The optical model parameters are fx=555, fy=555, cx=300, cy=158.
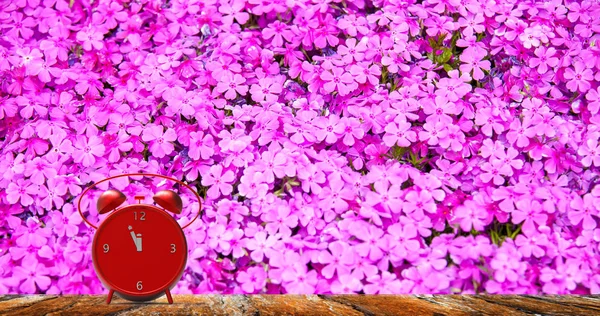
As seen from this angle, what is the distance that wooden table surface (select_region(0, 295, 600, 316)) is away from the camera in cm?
117

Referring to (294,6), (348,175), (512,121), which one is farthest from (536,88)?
(294,6)

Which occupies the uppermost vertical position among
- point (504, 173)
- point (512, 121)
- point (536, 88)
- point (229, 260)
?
point (536, 88)

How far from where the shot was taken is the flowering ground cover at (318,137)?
54.1 inches

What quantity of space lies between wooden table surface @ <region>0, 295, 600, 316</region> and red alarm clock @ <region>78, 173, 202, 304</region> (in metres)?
0.05

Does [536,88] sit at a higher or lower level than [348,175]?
higher

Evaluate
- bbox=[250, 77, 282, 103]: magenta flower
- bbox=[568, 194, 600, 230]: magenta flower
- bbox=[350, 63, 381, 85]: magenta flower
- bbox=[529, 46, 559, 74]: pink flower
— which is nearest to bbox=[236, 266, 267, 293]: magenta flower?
bbox=[250, 77, 282, 103]: magenta flower

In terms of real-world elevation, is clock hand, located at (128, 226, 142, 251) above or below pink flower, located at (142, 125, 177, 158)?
below

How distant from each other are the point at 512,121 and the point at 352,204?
47 cm

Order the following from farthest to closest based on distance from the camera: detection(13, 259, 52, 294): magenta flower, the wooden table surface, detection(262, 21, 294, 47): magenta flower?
detection(262, 21, 294, 47): magenta flower, detection(13, 259, 52, 294): magenta flower, the wooden table surface

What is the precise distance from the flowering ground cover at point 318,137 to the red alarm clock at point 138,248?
5.3 inches

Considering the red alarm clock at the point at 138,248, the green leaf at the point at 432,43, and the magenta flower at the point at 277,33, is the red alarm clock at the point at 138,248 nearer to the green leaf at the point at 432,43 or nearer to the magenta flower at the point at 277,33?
the magenta flower at the point at 277,33

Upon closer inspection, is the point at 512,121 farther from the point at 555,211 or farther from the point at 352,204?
the point at 352,204

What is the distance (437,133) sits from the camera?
1.42 meters

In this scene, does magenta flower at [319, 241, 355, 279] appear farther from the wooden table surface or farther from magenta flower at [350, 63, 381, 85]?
magenta flower at [350, 63, 381, 85]
